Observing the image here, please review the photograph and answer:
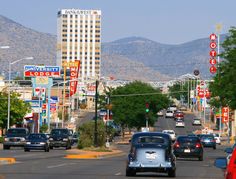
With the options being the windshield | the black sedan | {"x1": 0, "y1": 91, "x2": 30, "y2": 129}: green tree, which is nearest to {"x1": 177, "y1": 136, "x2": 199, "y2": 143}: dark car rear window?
the black sedan

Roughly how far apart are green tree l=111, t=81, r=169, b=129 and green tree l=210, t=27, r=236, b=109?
6068 cm

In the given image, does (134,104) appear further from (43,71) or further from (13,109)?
(13,109)

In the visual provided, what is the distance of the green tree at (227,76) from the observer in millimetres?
60625

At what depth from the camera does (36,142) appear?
66.2 m

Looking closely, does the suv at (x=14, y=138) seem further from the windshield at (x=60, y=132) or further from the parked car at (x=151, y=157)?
the parked car at (x=151, y=157)

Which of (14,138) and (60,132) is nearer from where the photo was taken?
(14,138)

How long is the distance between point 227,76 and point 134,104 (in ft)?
221

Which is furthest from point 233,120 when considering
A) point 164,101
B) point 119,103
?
point 119,103

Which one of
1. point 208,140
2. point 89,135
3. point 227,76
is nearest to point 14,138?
point 89,135

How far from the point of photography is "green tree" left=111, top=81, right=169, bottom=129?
12625 cm

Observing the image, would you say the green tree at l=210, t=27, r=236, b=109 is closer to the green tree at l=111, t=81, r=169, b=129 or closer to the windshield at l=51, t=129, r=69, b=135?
the windshield at l=51, t=129, r=69, b=135

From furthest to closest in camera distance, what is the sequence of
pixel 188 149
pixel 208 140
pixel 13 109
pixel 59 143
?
pixel 13 109 < pixel 208 140 < pixel 59 143 < pixel 188 149

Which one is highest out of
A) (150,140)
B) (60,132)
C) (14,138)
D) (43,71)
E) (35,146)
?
(43,71)

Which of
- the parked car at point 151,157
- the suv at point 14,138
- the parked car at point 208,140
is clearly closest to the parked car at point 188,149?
the suv at point 14,138
